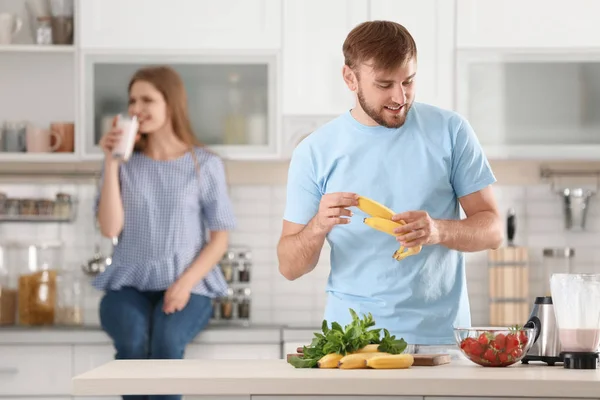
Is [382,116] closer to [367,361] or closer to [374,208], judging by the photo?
[374,208]

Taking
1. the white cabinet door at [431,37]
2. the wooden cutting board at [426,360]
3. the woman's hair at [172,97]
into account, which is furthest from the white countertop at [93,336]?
the wooden cutting board at [426,360]

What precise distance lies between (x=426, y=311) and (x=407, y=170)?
352 millimetres

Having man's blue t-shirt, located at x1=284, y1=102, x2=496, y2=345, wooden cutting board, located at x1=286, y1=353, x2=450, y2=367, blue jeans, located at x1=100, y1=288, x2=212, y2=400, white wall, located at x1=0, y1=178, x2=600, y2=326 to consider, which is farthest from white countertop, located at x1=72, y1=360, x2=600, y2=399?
white wall, located at x1=0, y1=178, x2=600, y2=326

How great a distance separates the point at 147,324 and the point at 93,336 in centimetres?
23

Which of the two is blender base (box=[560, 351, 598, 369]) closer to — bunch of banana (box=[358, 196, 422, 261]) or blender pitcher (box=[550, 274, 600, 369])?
blender pitcher (box=[550, 274, 600, 369])

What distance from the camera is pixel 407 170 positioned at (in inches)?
101

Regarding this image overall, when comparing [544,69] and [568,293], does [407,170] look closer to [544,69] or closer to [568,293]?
[568,293]

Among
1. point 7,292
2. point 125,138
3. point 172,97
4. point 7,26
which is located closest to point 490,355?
point 125,138

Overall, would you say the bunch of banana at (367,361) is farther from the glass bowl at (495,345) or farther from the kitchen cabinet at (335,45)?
the kitchen cabinet at (335,45)

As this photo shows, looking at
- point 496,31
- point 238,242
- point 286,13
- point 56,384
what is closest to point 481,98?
point 496,31

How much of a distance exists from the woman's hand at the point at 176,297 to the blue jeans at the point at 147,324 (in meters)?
0.02

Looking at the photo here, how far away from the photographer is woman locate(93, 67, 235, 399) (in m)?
3.90

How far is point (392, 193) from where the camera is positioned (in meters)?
2.55

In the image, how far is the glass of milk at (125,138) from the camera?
382cm
